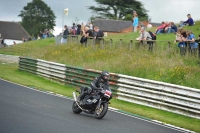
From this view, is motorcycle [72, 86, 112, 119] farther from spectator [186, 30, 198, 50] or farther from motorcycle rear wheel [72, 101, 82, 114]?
spectator [186, 30, 198, 50]

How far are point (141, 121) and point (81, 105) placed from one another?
1965 mm

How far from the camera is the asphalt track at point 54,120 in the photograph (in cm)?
1216

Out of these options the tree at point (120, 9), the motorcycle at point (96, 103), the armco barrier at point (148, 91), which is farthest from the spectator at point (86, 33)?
the tree at point (120, 9)

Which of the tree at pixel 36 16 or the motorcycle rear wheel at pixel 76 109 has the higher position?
the tree at pixel 36 16

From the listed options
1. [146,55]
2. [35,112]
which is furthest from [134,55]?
[35,112]

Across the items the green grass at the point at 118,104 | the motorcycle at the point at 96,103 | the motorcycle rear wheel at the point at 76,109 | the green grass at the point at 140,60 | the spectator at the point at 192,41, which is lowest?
the green grass at the point at 118,104

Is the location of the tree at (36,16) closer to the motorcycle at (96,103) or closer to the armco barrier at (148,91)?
the armco barrier at (148,91)

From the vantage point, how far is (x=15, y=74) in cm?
3041

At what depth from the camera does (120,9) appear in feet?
327

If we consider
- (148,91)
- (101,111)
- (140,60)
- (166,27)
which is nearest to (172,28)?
(166,27)

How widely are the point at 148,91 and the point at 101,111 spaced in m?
4.79

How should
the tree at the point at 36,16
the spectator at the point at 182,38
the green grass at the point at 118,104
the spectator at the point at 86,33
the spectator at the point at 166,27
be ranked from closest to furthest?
the green grass at the point at 118,104 → the spectator at the point at 182,38 → the spectator at the point at 166,27 → the spectator at the point at 86,33 → the tree at the point at 36,16

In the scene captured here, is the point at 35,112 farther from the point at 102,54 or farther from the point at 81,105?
the point at 102,54

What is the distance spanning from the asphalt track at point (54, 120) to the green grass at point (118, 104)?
4.13 ft
